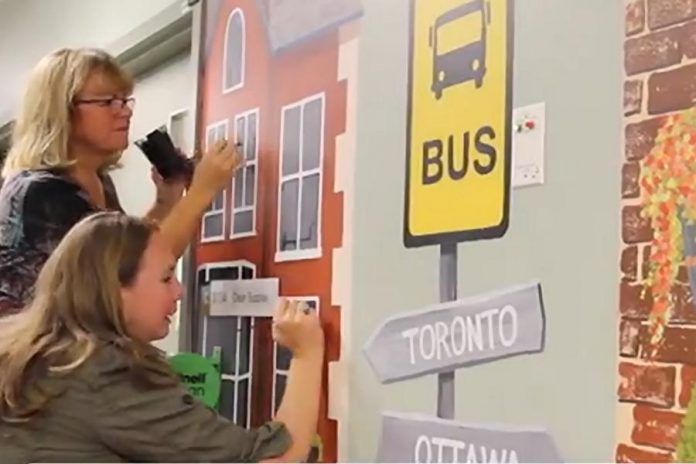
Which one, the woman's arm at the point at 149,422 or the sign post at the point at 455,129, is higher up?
the sign post at the point at 455,129

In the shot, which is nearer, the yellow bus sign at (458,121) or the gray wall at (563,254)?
the gray wall at (563,254)

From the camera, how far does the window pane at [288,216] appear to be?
1.68 metres

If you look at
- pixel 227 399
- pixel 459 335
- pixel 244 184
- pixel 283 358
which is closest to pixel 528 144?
pixel 459 335

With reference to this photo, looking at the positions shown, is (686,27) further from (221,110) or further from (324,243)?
(221,110)

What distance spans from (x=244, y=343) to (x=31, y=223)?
0.38 m

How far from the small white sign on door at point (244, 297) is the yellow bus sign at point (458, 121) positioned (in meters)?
0.38

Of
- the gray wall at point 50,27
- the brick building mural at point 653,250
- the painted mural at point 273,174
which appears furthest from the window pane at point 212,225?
the brick building mural at point 653,250

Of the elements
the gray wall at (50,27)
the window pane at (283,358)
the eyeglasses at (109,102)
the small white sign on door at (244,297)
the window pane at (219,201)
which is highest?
the gray wall at (50,27)

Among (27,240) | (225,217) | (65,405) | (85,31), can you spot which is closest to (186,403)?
(65,405)

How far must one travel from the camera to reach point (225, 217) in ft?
6.28

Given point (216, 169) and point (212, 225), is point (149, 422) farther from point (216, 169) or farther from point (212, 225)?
point (212, 225)

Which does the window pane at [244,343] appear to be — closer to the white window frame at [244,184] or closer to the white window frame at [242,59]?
the white window frame at [244,184]

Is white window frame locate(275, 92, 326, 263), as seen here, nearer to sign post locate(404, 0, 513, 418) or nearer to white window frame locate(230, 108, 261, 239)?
white window frame locate(230, 108, 261, 239)

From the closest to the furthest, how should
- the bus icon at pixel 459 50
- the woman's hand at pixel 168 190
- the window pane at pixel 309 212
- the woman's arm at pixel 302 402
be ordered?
the bus icon at pixel 459 50, the woman's arm at pixel 302 402, the window pane at pixel 309 212, the woman's hand at pixel 168 190
